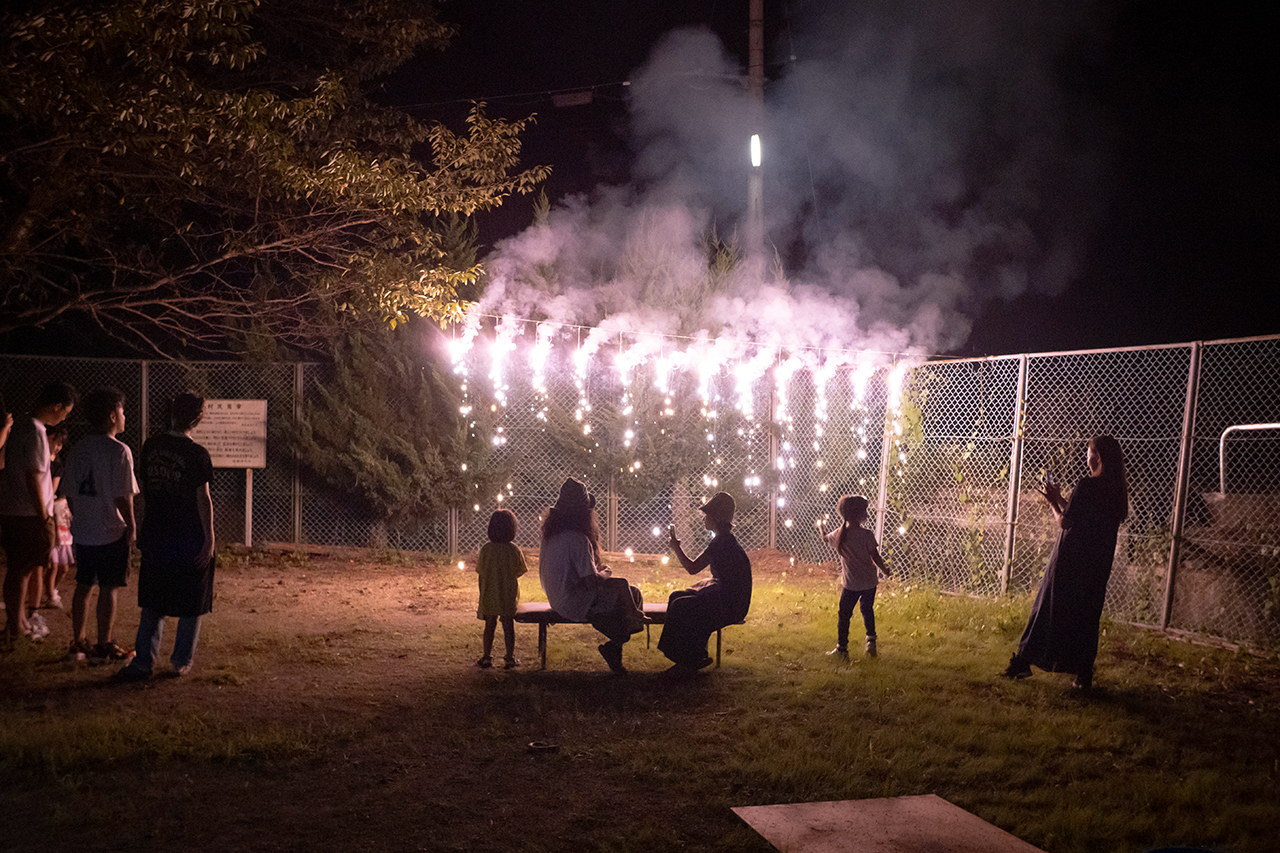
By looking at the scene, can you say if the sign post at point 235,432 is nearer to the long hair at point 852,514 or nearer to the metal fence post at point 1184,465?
the long hair at point 852,514

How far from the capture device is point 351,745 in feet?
16.1

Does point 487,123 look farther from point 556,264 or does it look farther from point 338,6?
point 556,264

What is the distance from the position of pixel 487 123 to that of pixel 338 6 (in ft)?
7.87

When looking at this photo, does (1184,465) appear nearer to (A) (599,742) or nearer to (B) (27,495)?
(A) (599,742)

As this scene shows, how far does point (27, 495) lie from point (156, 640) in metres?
1.46

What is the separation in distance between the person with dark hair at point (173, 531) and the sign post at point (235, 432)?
19.1 feet

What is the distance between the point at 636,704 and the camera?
5.82 m

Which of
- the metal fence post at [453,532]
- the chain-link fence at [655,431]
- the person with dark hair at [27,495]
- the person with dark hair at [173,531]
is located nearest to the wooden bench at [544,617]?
the person with dark hair at [173,531]

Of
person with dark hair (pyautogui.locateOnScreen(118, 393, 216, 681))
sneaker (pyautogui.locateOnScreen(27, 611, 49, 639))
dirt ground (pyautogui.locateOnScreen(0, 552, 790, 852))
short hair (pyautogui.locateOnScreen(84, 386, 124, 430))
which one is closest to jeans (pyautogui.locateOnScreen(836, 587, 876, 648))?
dirt ground (pyautogui.locateOnScreen(0, 552, 790, 852))

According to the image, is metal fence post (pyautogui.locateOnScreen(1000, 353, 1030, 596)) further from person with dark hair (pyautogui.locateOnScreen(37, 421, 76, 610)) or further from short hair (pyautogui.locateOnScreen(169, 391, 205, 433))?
person with dark hair (pyautogui.locateOnScreen(37, 421, 76, 610))

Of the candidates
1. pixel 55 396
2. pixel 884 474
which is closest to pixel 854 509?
pixel 884 474

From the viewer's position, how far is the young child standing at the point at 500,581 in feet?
21.9

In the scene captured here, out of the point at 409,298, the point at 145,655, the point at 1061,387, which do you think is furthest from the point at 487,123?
the point at 1061,387

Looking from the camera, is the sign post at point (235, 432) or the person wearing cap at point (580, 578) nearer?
the person wearing cap at point (580, 578)
